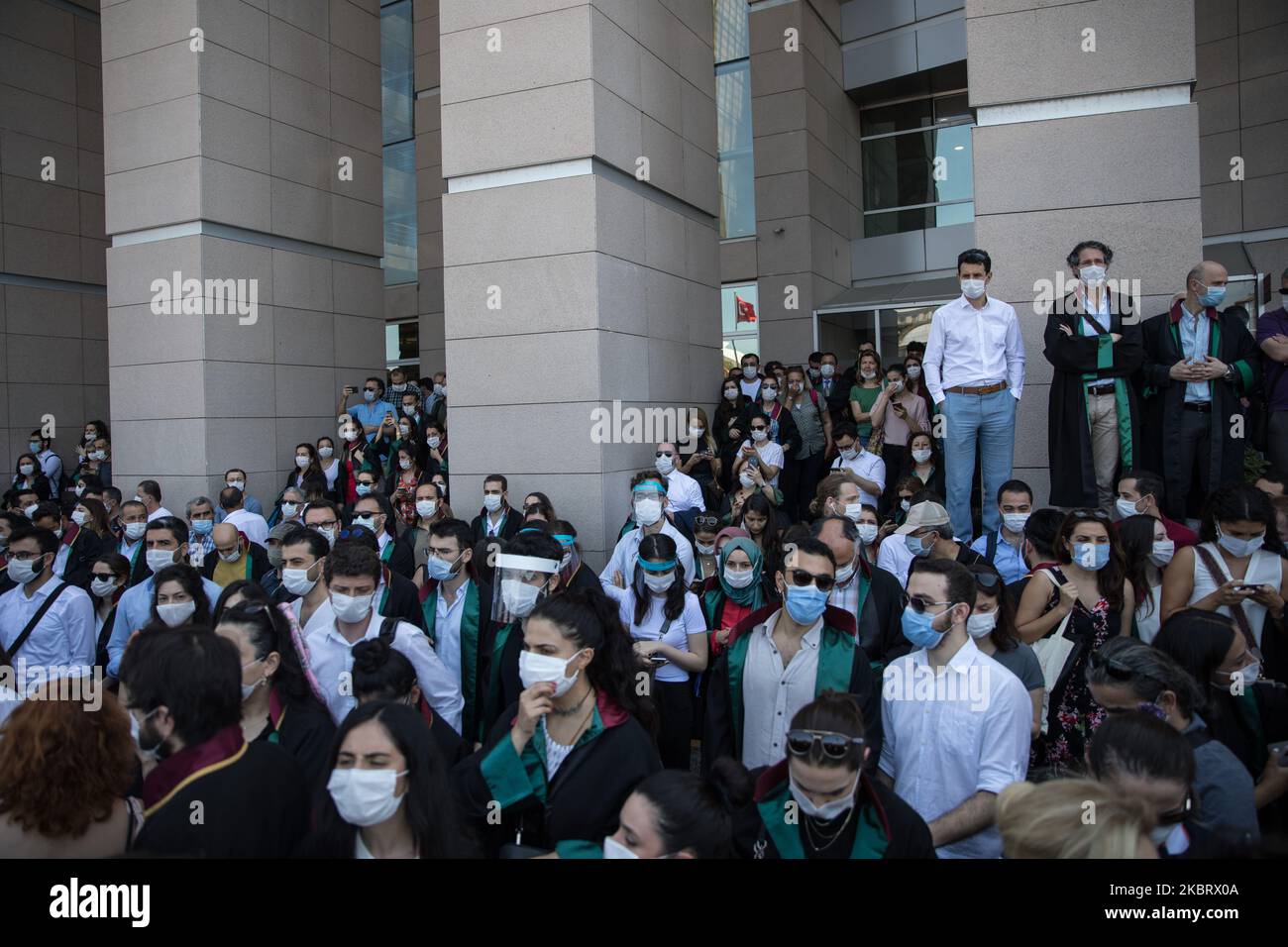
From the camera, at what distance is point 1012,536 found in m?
6.21

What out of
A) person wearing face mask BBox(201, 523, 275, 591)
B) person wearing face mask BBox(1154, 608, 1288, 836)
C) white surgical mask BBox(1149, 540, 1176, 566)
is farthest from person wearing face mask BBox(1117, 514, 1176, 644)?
person wearing face mask BBox(201, 523, 275, 591)

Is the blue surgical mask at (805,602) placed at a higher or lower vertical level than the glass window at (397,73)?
lower

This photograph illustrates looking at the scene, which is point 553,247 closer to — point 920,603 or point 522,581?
point 522,581

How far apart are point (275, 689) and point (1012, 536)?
4.62 metres

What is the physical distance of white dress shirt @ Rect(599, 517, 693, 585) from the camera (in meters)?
6.40

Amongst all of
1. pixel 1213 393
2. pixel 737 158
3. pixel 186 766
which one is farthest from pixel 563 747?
pixel 737 158

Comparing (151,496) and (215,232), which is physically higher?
(215,232)

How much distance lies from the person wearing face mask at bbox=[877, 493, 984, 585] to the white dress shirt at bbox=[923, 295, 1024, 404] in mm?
1507

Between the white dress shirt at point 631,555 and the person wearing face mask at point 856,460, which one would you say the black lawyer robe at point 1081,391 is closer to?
the person wearing face mask at point 856,460

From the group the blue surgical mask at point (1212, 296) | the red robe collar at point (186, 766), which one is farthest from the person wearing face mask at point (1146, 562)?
the red robe collar at point (186, 766)

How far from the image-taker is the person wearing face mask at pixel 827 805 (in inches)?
117

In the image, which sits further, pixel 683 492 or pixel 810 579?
pixel 683 492

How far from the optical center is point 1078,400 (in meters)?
7.11

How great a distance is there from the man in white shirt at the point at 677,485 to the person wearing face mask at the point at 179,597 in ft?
14.7
